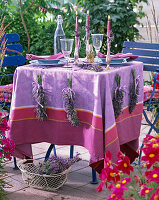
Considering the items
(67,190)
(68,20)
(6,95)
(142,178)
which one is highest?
(68,20)

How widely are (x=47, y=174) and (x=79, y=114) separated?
0.50m

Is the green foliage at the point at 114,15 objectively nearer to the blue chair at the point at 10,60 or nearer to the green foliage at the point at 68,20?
the green foliage at the point at 68,20

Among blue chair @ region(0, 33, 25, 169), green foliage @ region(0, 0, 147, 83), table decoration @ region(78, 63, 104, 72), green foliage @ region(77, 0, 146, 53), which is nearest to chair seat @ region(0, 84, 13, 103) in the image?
blue chair @ region(0, 33, 25, 169)

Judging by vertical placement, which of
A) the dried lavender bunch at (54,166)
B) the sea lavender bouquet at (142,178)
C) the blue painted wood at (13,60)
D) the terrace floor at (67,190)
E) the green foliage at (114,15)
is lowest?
the terrace floor at (67,190)

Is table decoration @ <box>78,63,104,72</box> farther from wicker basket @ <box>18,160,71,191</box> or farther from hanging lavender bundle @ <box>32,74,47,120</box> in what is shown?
wicker basket @ <box>18,160,71,191</box>

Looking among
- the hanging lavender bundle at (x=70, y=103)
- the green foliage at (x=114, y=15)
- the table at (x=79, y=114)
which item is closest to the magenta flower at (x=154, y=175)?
the table at (x=79, y=114)

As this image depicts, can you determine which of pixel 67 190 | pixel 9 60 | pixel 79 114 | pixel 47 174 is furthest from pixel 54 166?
pixel 9 60

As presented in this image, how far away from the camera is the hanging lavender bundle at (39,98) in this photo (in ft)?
8.24

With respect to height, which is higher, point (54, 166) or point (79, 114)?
point (79, 114)

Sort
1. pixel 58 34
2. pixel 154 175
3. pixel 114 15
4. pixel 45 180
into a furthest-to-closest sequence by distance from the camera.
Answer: pixel 114 15 → pixel 58 34 → pixel 45 180 → pixel 154 175

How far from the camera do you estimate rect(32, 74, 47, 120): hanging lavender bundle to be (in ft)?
8.24

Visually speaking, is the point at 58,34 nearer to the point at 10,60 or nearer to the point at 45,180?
the point at 10,60

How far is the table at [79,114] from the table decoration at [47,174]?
0.12m

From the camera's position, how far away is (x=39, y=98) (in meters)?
2.51
